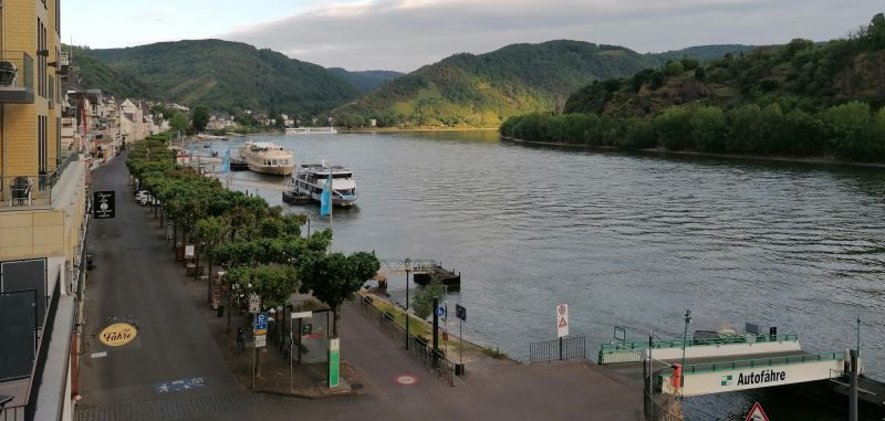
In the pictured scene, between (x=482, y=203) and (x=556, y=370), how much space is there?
59548 mm

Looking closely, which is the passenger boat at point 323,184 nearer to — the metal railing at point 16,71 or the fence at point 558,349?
the fence at point 558,349

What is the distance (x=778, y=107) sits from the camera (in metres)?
Answer: 144

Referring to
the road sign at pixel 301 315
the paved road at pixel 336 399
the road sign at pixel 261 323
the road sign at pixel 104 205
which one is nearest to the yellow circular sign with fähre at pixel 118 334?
the paved road at pixel 336 399

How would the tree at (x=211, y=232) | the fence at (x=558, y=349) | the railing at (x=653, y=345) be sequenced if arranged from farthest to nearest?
the tree at (x=211, y=232)
the fence at (x=558, y=349)
the railing at (x=653, y=345)

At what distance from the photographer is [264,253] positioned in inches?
1180

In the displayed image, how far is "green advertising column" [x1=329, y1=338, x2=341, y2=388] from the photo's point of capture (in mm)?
23031

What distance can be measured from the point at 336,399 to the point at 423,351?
4.85m

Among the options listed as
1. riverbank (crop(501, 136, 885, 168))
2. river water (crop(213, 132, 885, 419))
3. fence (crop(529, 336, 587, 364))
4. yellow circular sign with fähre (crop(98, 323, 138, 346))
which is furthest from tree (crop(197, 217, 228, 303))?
riverbank (crop(501, 136, 885, 168))

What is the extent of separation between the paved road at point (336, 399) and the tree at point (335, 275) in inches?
103

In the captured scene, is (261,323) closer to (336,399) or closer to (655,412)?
(336,399)

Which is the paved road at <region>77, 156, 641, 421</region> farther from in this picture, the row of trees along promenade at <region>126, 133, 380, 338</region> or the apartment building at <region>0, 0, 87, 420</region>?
the apartment building at <region>0, 0, 87, 420</region>

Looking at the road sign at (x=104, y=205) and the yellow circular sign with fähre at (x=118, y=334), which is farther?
the road sign at (x=104, y=205)

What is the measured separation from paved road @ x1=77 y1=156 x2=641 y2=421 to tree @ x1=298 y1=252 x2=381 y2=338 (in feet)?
8.61

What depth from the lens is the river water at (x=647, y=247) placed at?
130 ft
